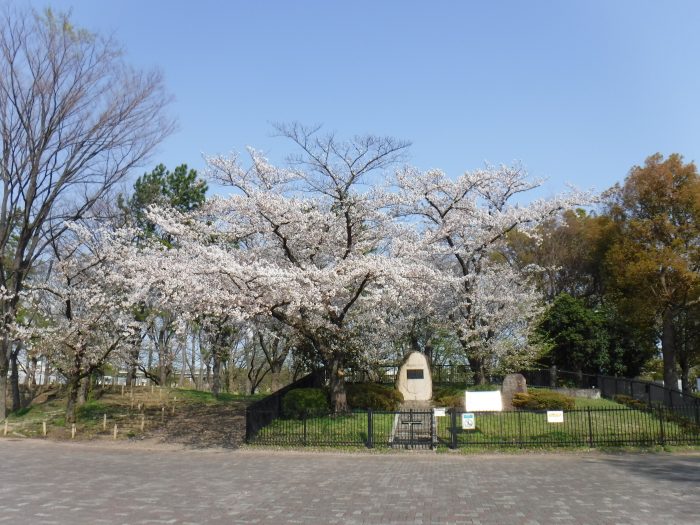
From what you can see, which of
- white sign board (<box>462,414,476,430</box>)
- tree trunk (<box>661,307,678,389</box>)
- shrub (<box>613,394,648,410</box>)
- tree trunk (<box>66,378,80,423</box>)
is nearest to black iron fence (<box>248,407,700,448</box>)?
white sign board (<box>462,414,476,430</box>)

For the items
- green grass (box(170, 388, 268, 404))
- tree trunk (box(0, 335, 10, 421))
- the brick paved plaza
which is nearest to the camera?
the brick paved plaza

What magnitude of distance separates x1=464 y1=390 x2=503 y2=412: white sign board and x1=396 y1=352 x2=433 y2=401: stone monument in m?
5.95

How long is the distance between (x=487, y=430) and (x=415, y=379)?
6821 millimetres

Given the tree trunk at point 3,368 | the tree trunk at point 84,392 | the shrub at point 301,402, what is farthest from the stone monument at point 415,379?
the tree trunk at point 3,368

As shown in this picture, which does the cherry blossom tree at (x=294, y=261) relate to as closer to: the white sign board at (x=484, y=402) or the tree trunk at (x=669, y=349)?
the white sign board at (x=484, y=402)

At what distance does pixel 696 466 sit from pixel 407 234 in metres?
12.7

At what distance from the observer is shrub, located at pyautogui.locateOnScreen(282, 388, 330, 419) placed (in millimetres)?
21141

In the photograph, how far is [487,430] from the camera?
1944 cm

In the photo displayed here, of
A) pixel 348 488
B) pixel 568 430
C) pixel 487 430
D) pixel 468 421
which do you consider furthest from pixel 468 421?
pixel 348 488

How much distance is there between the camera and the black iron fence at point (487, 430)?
1823cm

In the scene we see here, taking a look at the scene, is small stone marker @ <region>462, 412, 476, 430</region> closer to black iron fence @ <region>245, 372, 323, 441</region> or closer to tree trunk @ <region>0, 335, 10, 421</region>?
black iron fence @ <region>245, 372, 323, 441</region>

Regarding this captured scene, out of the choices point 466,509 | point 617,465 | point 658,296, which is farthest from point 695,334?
point 466,509

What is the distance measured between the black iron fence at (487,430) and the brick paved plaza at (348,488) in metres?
1.04

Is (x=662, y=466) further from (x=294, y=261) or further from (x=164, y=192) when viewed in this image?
(x=164, y=192)
